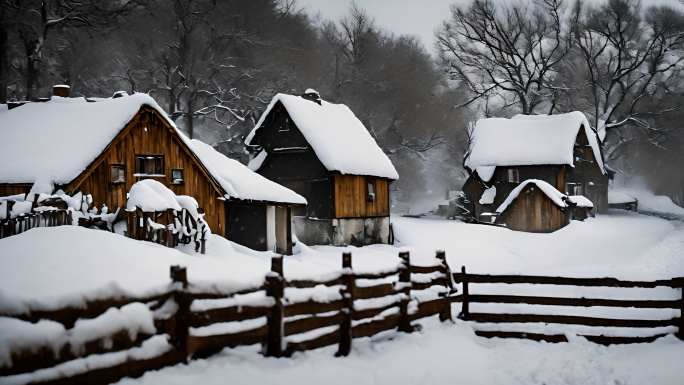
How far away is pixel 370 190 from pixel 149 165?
14391mm

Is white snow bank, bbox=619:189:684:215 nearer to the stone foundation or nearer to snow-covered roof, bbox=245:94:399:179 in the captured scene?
snow-covered roof, bbox=245:94:399:179

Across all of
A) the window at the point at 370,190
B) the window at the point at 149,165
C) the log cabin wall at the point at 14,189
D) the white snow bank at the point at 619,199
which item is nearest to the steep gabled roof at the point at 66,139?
the log cabin wall at the point at 14,189

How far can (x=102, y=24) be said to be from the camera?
27.7m

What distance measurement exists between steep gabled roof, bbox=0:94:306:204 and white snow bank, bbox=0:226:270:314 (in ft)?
32.0

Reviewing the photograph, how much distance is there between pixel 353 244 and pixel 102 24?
16862 mm

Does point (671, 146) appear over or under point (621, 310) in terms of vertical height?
over

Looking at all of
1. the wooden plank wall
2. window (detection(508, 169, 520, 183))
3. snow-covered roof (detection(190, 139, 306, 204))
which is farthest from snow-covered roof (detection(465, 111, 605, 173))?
snow-covered roof (detection(190, 139, 306, 204))

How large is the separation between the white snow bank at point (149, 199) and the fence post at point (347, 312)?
7548 millimetres

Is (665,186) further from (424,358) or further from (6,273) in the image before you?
(6,273)

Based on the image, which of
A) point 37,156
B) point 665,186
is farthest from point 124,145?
Result: point 665,186

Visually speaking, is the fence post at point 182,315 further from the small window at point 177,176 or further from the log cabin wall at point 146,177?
the small window at point 177,176

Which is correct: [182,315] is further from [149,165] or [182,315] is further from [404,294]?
[149,165]

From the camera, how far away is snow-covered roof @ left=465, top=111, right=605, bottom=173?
4225cm

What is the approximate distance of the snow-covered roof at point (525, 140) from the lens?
139ft
